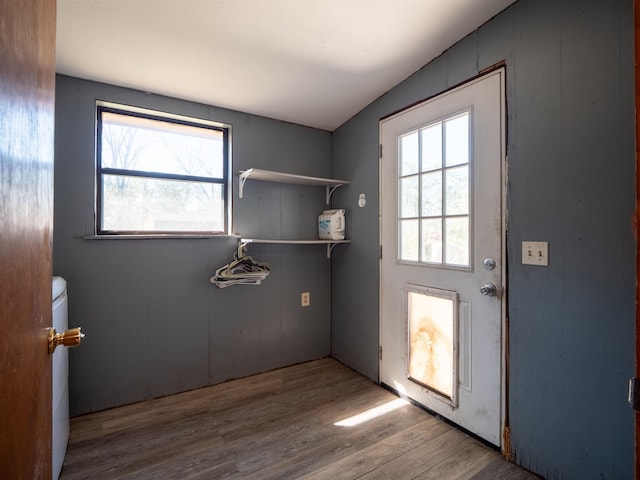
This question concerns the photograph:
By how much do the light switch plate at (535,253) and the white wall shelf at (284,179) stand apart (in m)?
1.53

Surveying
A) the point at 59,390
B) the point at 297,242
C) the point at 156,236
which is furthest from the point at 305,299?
the point at 59,390

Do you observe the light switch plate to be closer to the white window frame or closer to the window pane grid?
the window pane grid

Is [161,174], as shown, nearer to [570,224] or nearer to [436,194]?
[436,194]

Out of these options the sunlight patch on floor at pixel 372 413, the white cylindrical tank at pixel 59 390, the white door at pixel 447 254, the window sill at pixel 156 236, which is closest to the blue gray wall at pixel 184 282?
the window sill at pixel 156 236

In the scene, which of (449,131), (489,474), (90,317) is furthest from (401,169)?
(90,317)

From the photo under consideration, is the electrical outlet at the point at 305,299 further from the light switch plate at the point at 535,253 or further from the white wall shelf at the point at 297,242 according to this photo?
the light switch plate at the point at 535,253

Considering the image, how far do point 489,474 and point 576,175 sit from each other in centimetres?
151

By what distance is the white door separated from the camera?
67.8 inches

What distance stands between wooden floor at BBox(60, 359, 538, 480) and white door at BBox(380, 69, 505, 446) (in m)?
0.21

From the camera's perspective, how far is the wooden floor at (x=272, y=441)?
156 centimetres

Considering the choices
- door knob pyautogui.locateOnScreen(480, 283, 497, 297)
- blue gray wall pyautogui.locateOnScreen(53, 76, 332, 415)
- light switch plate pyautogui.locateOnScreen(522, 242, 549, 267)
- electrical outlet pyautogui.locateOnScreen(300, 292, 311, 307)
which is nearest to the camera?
light switch plate pyautogui.locateOnScreen(522, 242, 549, 267)

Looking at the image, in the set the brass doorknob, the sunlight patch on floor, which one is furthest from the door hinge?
the sunlight patch on floor

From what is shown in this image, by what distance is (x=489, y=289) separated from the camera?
1.71m

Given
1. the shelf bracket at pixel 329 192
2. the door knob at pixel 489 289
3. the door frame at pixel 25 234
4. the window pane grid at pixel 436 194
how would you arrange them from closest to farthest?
the door frame at pixel 25 234 < the door knob at pixel 489 289 < the window pane grid at pixel 436 194 < the shelf bracket at pixel 329 192
